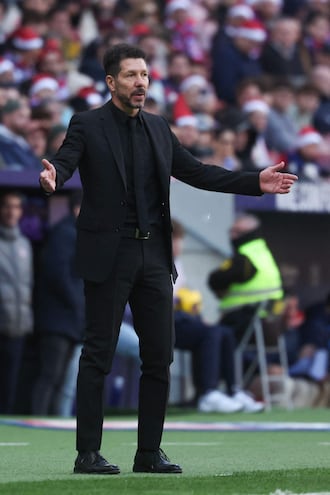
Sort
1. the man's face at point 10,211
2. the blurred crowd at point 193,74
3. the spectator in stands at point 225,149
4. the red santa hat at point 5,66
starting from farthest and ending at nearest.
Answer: the spectator in stands at point 225,149, the blurred crowd at point 193,74, the red santa hat at point 5,66, the man's face at point 10,211

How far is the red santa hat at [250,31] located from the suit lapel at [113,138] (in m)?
12.2

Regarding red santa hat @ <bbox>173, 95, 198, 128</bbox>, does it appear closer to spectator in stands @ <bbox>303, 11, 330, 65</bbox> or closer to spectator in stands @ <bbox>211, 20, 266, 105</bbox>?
spectator in stands @ <bbox>211, 20, 266, 105</bbox>

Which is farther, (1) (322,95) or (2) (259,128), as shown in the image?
(1) (322,95)

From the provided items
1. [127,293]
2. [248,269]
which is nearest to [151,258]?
[127,293]

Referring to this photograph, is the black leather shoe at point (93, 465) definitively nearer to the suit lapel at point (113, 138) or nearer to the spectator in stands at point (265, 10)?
the suit lapel at point (113, 138)

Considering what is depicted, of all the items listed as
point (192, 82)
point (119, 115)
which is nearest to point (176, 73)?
point (192, 82)

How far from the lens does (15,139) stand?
1293 cm

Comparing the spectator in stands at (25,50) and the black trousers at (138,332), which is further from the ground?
the spectator in stands at (25,50)

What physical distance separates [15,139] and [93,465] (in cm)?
672

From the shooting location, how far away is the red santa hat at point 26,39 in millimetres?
15633

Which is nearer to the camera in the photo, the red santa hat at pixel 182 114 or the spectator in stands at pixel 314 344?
the spectator in stands at pixel 314 344

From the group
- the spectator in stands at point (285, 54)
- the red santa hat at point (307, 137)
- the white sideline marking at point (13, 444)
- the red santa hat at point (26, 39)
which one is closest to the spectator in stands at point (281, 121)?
the red santa hat at point (307, 137)

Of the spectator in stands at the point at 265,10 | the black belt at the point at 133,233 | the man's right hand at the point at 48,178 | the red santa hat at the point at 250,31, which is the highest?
the spectator in stands at the point at 265,10

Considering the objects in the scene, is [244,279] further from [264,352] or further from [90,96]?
[90,96]
